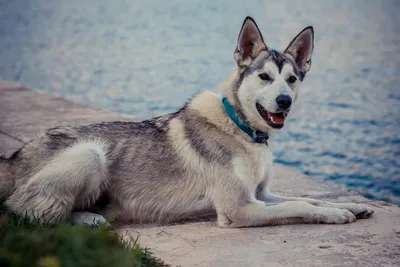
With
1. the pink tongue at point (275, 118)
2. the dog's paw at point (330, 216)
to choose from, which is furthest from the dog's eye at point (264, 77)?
the dog's paw at point (330, 216)

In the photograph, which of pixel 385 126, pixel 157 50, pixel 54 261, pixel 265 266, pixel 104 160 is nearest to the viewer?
pixel 54 261

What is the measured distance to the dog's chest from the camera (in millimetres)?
4664

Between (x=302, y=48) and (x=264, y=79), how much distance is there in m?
0.60

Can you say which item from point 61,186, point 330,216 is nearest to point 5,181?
point 61,186

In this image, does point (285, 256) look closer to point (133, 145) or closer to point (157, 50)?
point (133, 145)

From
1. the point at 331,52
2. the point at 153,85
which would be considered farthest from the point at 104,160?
the point at 331,52

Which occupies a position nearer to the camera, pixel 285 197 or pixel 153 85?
pixel 285 197

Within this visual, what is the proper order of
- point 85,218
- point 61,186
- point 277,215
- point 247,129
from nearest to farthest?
point 61,186, point 85,218, point 277,215, point 247,129

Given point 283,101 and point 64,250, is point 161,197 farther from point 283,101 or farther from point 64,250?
point 64,250

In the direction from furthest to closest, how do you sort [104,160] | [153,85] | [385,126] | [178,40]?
[178,40]
[153,85]
[385,126]
[104,160]

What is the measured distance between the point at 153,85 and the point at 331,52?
5864mm

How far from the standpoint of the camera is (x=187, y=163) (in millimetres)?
4793

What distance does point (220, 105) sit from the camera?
16.3 ft

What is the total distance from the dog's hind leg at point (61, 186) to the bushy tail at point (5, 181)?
0.41 feet
